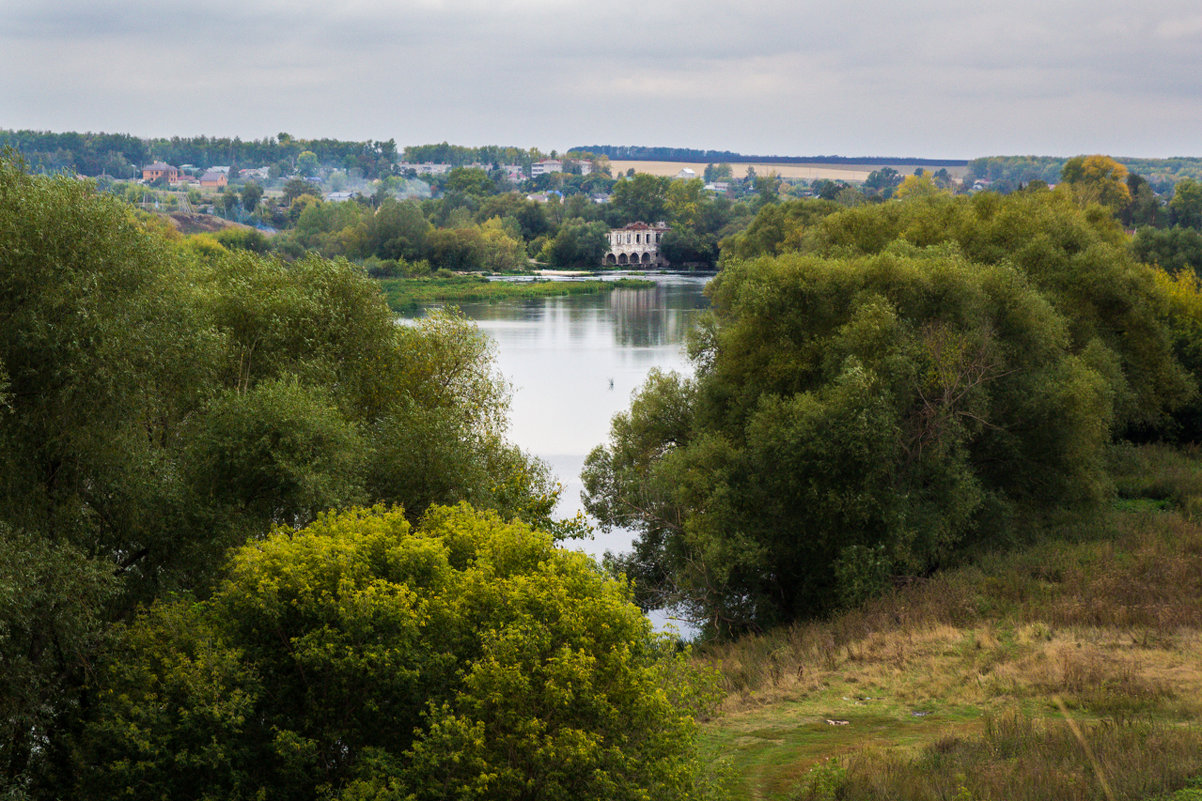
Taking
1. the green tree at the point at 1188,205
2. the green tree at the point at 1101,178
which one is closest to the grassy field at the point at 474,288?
the green tree at the point at 1101,178

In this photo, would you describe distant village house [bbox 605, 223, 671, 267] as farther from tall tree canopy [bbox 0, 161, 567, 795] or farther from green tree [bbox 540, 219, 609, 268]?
tall tree canopy [bbox 0, 161, 567, 795]

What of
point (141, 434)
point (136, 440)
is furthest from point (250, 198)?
point (136, 440)

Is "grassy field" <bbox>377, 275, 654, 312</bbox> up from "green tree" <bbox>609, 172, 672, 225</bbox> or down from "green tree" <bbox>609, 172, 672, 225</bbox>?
down

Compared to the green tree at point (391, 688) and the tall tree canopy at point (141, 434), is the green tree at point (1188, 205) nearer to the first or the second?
the tall tree canopy at point (141, 434)

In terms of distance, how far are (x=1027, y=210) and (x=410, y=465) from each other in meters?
23.6

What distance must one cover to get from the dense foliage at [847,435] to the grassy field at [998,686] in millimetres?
1430

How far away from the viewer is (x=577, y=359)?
189 ft

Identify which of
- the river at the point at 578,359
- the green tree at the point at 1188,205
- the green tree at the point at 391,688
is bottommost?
the river at the point at 578,359

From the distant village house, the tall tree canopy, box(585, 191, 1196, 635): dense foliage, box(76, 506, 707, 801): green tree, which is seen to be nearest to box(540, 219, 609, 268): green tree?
the distant village house

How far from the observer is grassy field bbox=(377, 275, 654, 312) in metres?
85.4

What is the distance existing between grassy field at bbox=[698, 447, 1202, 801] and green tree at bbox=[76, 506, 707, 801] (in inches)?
93.7

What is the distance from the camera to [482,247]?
11469cm

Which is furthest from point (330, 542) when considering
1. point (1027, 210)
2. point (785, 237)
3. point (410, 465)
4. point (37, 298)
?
point (785, 237)

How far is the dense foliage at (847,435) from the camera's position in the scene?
2184cm
